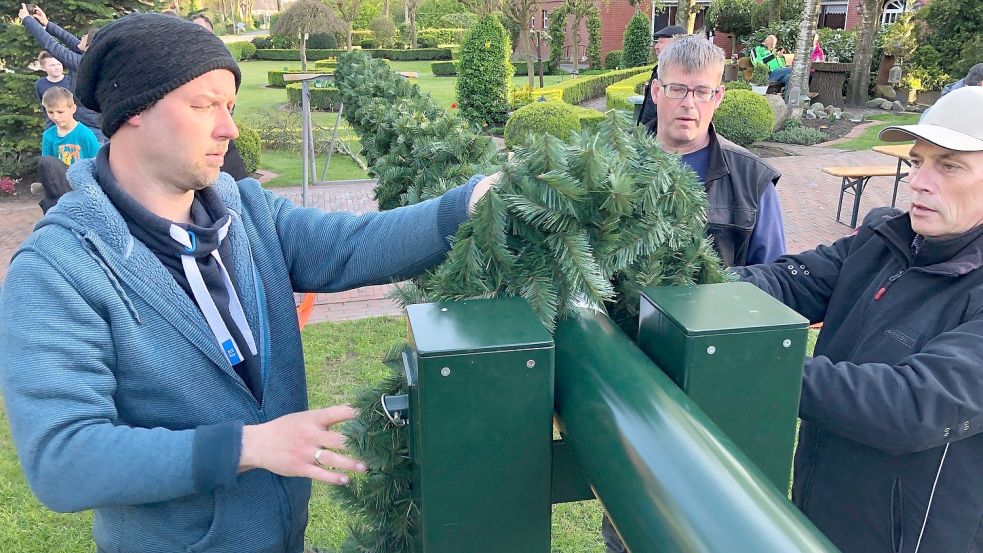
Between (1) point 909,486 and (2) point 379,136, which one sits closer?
(1) point 909,486

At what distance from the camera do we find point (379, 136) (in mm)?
3344

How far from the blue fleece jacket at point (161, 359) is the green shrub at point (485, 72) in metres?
15.4

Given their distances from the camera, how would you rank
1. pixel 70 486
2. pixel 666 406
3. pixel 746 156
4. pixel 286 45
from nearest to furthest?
pixel 666 406 < pixel 70 486 < pixel 746 156 < pixel 286 45

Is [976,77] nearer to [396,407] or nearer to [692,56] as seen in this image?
[692,56]

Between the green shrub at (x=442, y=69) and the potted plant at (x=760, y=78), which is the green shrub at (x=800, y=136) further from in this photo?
the green shrub at (x=442, y=69)

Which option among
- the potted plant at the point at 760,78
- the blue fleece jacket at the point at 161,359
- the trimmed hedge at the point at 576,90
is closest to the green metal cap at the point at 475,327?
the blue fleece jacket at the point at 161,359

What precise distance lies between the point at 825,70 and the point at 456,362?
21.1 m

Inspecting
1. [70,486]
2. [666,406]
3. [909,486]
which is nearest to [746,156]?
[909,486]

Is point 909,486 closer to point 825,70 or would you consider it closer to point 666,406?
point 666,406

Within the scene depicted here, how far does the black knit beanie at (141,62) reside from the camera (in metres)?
1.48

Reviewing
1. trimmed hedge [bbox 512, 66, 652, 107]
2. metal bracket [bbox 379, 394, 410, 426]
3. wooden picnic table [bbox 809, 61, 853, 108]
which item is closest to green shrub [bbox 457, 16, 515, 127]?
trimmed hedge [bbox 512, 66, 652, 107]

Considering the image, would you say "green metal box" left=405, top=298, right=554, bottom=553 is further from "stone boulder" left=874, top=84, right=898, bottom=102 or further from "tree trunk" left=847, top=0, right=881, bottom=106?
"stone boulder" left=874, top=84, right=898, bottom=102

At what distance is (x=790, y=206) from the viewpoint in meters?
10.6

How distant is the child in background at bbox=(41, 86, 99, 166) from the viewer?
23.4 feet
